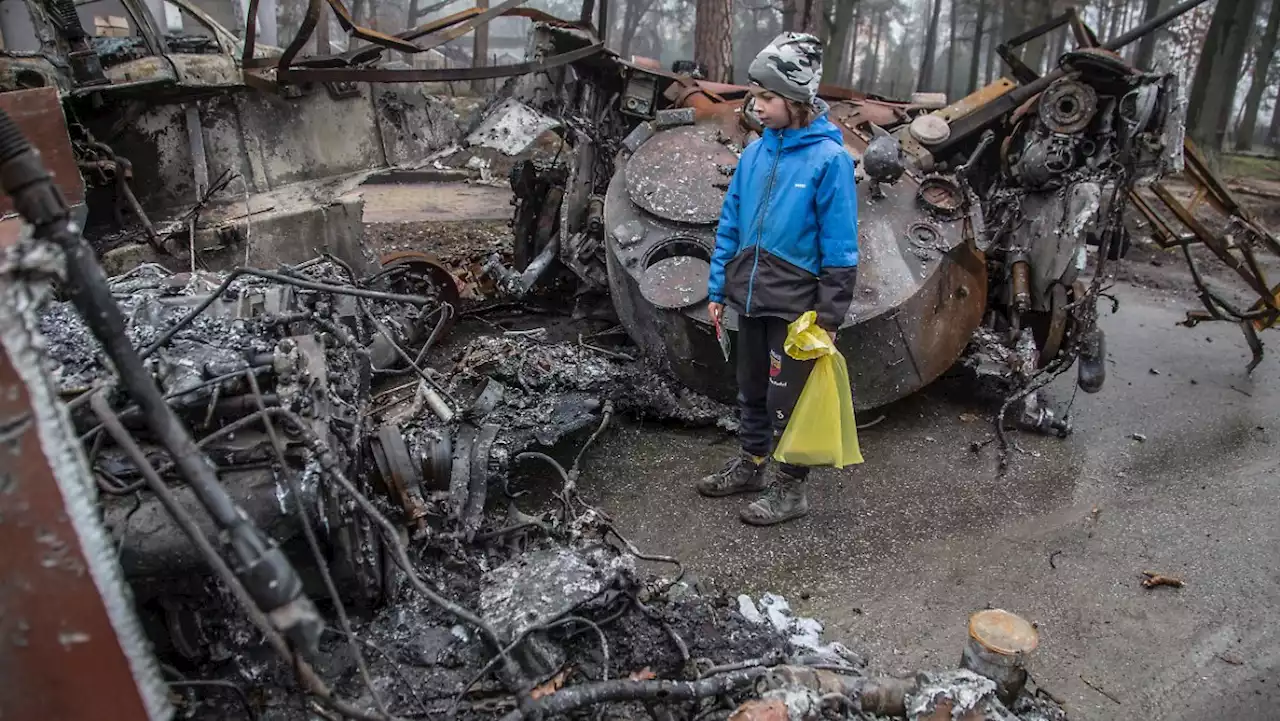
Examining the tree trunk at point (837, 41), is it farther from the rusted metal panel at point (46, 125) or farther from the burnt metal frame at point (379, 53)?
the rusted metal panel at point (46, 125)

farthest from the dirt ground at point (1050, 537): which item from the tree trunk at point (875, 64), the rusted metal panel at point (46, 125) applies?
the tree trunk at point (875, 64)

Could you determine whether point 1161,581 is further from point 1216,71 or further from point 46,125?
point 1216,71

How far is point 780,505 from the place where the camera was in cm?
381

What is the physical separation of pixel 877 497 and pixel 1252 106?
73.0ft

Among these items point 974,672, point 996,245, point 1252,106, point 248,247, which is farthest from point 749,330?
point 1252,106

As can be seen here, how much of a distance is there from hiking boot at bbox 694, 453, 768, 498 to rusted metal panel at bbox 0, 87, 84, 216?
118 inches

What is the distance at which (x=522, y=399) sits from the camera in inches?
163

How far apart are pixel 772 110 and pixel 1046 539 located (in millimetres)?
2327

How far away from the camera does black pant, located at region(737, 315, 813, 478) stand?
3529 mm

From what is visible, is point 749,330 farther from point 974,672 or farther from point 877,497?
point 974,672

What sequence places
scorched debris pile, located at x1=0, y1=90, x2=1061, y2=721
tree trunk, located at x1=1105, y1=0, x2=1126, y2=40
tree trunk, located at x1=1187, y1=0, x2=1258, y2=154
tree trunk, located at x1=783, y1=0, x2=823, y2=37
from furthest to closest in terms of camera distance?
tree trunk, located at x1=1105, y1=0, x2=1126, y2=40 → tree trunk, located at x1=1187, y1=0, x2=1258, y2=154 → tree trunk, located at x1=783, y1=0, x2=823, y2=37 → scorched debris pile, located at x1=0, y1=90, x2=1061, y2=721

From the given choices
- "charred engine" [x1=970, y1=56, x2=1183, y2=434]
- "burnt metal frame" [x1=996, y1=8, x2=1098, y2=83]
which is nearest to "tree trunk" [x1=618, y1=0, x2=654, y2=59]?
"burnt metal frame" [x1=996, y1=8, x2=1098, y2=83]

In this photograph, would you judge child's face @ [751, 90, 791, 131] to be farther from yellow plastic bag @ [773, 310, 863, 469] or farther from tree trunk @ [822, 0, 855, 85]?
tree trunk @ [822, 0, 855, 85]

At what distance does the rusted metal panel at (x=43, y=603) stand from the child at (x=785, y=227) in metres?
2.62
